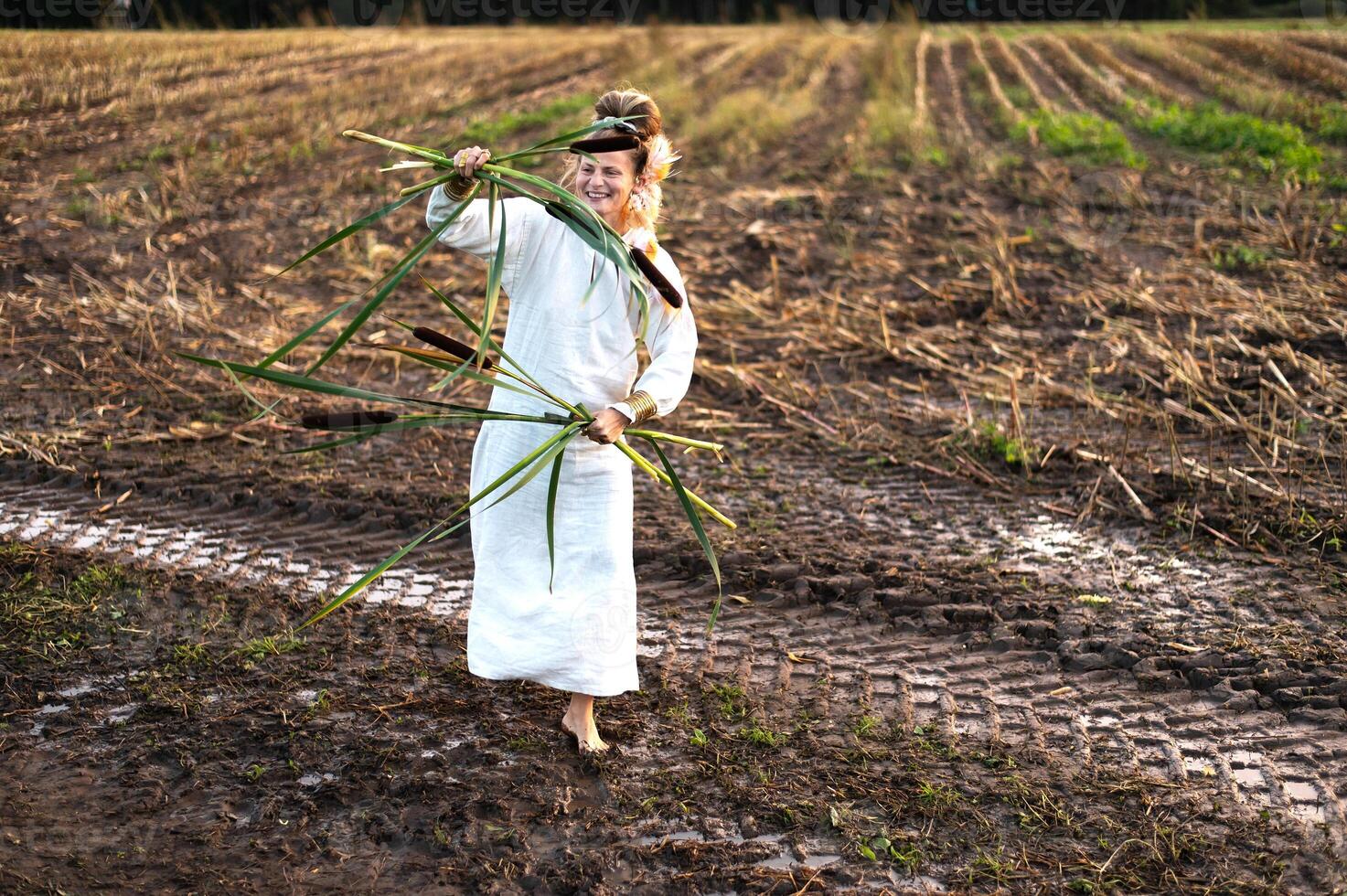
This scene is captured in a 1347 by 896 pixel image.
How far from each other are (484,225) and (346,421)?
0.69 meters

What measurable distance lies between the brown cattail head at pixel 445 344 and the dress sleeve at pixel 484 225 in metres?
0.24

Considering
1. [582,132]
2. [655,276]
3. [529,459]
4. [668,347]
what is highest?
[582,132]

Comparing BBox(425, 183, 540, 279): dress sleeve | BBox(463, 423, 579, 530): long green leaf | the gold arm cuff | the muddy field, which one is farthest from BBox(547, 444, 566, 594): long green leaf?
the muddy field

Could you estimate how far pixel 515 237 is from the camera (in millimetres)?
3121

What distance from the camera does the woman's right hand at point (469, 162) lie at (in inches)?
113

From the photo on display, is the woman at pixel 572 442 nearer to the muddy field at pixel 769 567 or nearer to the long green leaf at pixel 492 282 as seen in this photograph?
the long green leaf at pixel 492 282

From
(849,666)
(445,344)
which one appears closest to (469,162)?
(445,344)

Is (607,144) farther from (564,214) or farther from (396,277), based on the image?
(396,277)

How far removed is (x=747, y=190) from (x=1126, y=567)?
22.0 feet

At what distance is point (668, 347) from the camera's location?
3092 millimetres

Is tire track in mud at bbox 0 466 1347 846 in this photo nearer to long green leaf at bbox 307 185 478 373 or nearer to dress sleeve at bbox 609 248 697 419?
dress sleeve at bbox 609 248 697 419

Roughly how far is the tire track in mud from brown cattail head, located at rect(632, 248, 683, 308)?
1.38 meters

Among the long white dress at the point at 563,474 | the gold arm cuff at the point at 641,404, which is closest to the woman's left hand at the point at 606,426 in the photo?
the gold arm cuff at the point at 641,404

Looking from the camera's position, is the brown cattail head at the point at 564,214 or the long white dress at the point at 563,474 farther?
the long white dress at the point at 563,474
